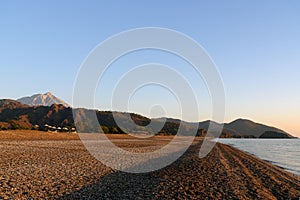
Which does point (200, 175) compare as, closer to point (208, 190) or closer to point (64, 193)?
point (208, 190)

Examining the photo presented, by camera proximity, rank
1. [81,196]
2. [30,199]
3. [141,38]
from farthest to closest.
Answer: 1. [141,38]
2. [81,196]
3. [30,199]

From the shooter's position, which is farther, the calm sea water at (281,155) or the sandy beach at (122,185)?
the calm sea water at (281,155)

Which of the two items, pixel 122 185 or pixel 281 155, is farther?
pixel 281 155

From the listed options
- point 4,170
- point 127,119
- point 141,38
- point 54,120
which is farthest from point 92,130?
point 4,170

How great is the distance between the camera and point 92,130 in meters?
125

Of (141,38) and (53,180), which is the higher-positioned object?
(141,38)

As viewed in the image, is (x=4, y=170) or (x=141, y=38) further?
(x=141, y=38)

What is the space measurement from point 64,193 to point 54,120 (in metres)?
144

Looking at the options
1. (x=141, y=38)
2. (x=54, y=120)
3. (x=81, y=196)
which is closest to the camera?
(x=81, y=196)

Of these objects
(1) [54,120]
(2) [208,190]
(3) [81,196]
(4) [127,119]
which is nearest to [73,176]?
(3) [81,196]

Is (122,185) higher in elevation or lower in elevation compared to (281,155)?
lower

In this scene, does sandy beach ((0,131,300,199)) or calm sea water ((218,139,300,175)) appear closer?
sandy beach ((0,131,300,199))

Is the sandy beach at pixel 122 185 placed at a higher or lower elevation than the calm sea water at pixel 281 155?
lower

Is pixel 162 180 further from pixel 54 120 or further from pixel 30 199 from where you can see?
pixel 54 120
